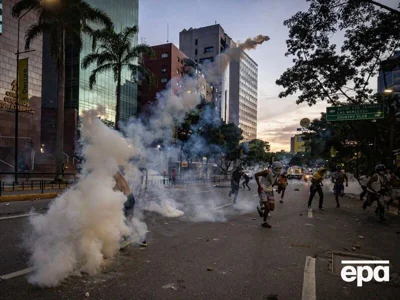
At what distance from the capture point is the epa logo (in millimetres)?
4436

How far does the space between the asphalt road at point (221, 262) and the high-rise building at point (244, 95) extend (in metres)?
109

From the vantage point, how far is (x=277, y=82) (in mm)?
21094

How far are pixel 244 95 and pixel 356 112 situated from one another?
376ft

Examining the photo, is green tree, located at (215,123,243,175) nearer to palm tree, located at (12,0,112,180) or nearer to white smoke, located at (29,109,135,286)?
palm tree, located at (12,0,112,180)

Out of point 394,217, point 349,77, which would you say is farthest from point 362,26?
point 394,217

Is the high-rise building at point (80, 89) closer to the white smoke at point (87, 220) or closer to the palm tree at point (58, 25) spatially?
the palm tree at point (58, 25)

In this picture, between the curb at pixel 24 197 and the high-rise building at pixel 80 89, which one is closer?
the curb at pixel 24 197

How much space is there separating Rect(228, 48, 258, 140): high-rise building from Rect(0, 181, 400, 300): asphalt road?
109m

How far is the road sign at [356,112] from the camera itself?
1761 cm

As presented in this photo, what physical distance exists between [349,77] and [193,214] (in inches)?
582

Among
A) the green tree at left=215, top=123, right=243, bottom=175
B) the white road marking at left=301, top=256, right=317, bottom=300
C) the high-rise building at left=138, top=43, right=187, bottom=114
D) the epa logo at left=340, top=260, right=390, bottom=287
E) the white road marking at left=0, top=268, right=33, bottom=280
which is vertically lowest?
the epa logo at left=340, top=260, right=390, bottom=287

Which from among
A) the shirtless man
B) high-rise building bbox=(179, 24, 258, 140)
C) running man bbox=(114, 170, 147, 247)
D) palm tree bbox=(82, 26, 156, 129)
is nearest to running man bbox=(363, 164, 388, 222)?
running man bbox=(114, 170, 147, 247)

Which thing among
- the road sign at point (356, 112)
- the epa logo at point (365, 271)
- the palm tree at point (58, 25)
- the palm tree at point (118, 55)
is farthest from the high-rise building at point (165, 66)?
the epa logo at point (365, 271)

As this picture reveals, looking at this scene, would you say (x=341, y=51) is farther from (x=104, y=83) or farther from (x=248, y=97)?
(x=248, y=97)
